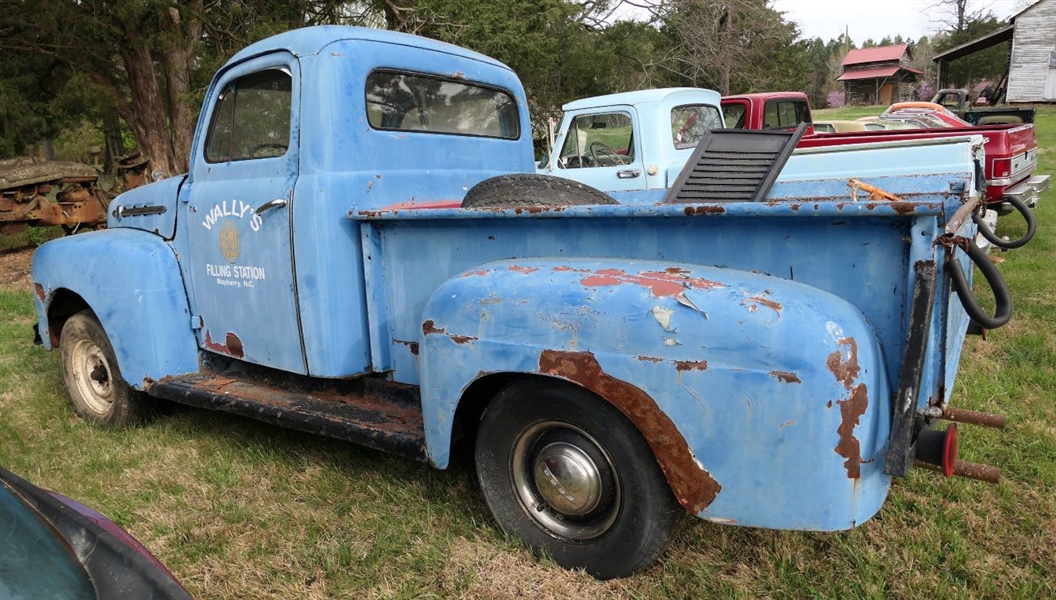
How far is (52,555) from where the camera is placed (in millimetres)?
1621

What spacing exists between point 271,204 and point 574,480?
1803mm

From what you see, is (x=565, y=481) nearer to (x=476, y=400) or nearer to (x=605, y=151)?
(x=476, y=400)

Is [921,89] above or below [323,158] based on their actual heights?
above

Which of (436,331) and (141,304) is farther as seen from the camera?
(141,304)

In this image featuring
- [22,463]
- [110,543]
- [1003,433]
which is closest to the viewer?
[110,543]

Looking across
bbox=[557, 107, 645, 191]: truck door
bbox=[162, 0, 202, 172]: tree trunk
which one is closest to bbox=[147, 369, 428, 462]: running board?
bbox=[557, 107, 645, 191]: truck door

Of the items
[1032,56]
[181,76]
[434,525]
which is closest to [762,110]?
[181,76]

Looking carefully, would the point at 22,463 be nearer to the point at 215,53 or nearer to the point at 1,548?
the point at 1,548

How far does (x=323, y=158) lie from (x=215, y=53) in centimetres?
831

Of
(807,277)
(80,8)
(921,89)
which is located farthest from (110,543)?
(921,89)

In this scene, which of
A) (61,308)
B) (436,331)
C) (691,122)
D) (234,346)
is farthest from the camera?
(691,122)

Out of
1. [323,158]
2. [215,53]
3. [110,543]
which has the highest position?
[215,53]

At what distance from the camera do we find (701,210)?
2.16 m

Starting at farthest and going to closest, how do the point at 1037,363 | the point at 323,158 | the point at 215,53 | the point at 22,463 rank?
the point at 215,53 → the point at 1037,363 → the point at 22,463 → the point at 323,158
